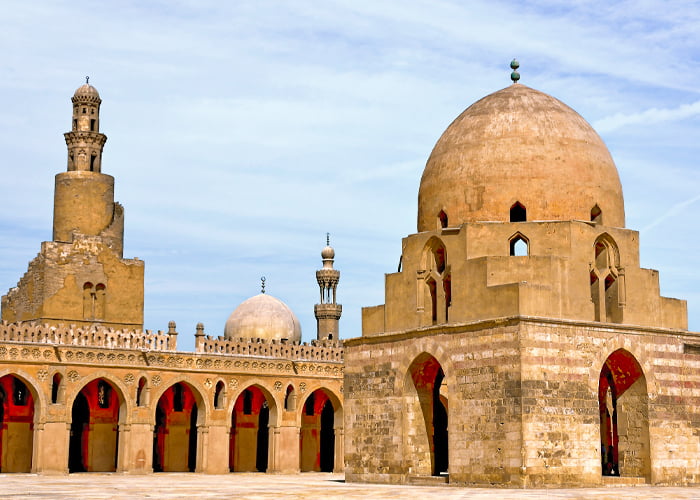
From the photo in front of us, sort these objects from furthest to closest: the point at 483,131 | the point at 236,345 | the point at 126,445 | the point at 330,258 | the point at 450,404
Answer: the point at 330,258, the point at 236,345, the point at 126,445, the point at 483,131, the point at 450,404

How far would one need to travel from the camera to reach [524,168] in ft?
66.7

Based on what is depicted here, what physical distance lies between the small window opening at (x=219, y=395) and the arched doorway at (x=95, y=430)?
2780mm

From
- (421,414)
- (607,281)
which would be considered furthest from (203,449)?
(607,281)

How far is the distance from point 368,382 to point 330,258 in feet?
68.3

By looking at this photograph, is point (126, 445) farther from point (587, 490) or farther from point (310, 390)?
point (587, 490)

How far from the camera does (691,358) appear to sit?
20.3 metres

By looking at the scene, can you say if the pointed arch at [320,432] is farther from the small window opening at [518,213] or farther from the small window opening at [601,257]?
the small window opening at [601,257]

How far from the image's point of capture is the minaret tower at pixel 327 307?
133ft

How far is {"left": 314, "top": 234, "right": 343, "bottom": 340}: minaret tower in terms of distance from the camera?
1599 inches

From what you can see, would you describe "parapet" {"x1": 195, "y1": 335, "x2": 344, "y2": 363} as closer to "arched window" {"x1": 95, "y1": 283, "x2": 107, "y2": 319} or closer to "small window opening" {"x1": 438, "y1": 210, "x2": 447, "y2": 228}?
"arched window" {"x1": 95, "y1": 283, "x2": 107, "y2": 319}

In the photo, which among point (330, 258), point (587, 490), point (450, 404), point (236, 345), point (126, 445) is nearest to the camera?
point (587, 490)

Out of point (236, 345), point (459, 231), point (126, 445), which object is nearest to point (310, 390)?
A: point (236, 345)

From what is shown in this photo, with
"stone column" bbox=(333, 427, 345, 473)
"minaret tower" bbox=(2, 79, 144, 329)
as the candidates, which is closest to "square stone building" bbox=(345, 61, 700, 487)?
"stone column" bbox=(333, 427, 345, 473)

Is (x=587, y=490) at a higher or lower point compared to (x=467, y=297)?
lower
